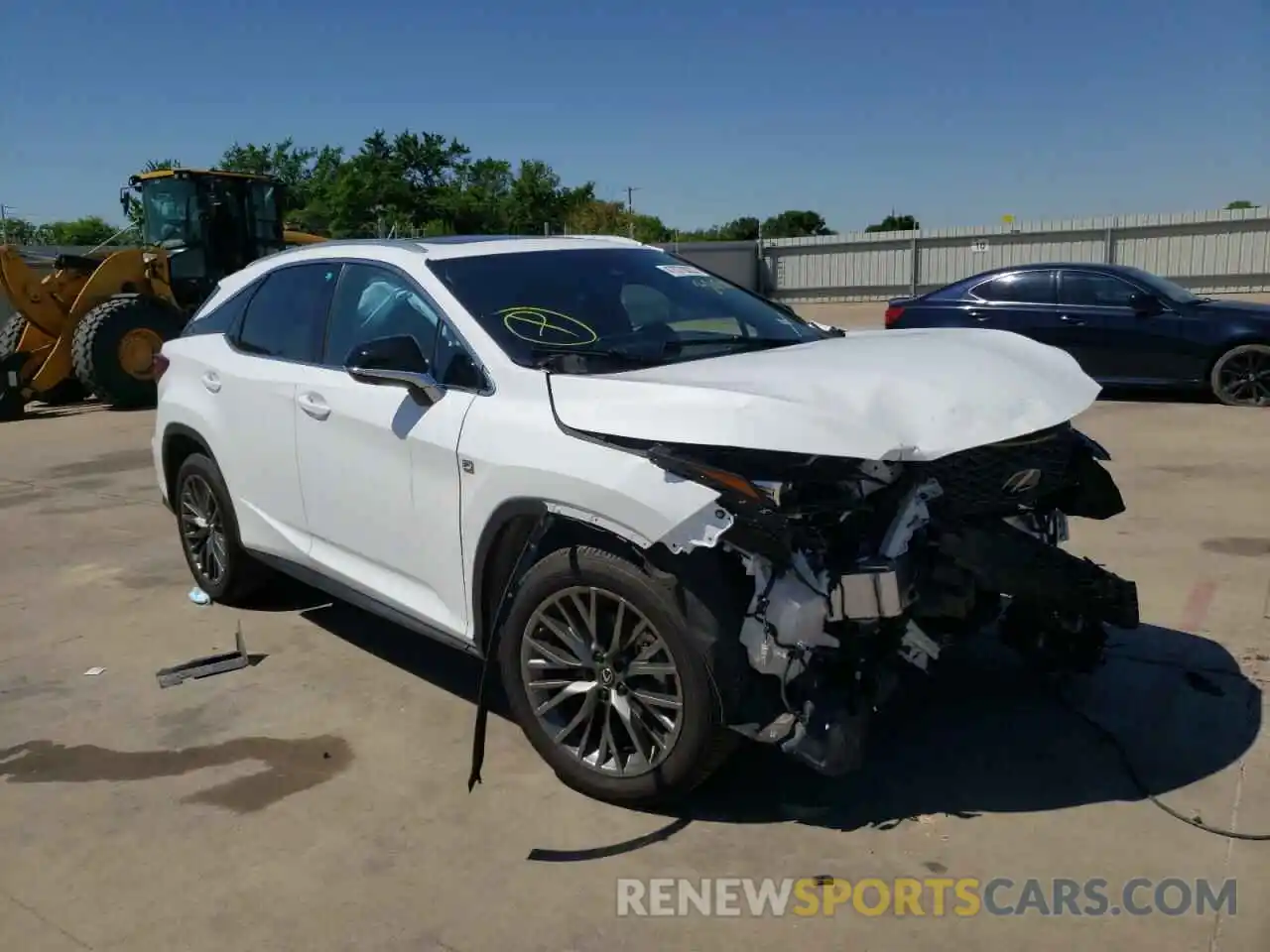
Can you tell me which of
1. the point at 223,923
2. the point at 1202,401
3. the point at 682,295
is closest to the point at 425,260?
the point at 682,295

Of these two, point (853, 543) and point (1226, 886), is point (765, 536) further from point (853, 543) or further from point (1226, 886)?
point (1226, 886)

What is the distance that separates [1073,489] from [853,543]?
1195 millimetres

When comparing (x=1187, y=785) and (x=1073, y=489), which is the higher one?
(x=1073, y=489)

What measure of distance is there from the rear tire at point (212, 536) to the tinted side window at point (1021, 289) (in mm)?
9047

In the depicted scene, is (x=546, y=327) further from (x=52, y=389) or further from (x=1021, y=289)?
(x=52, y=389)

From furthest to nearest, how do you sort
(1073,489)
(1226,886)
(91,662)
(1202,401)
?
(1202,401) < (91,662) < (1073,489) < (1226,886)

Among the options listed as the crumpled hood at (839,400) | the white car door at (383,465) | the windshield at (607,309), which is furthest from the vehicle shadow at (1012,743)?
the windshield at (607,309)

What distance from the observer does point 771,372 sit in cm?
354

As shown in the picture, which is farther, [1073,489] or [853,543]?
[1073,489]

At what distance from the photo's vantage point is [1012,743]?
3951 mm

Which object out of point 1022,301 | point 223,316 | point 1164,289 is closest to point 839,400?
point 223,316

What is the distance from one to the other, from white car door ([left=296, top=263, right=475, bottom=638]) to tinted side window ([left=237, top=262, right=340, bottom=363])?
4.8 inches

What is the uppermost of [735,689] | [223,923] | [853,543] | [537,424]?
[537,424]

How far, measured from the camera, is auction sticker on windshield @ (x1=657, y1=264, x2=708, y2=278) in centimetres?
489
